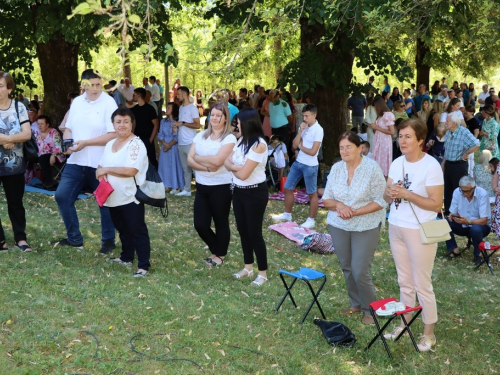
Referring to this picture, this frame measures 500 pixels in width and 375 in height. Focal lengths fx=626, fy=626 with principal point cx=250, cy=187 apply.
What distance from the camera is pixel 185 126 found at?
39.1ft

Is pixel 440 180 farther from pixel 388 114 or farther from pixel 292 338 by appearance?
pixel 388 114

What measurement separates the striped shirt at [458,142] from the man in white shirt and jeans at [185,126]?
453cm

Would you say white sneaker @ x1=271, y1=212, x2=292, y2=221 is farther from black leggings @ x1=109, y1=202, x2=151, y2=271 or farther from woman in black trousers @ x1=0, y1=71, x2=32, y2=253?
woman in black trousers @ x1=0, y1=71, x2=32, y2=253

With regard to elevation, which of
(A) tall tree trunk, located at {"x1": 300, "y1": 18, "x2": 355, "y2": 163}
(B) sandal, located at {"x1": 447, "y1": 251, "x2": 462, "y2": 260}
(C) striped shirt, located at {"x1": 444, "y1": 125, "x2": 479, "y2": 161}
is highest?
(A) tall tree trunk, located at {"x1": 300, "y1": 18, "x2": 355, "y2": 163}

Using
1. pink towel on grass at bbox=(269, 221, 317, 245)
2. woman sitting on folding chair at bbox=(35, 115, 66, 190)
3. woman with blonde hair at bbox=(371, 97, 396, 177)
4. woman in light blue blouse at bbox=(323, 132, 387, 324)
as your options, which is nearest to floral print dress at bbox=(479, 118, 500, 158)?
woman with blonde hair at bbox=(371, 97, 396, 177)

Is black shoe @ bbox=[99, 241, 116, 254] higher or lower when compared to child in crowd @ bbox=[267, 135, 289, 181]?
lower

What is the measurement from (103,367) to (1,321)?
1.13 metres

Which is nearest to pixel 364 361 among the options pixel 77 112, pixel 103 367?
pixel 103 367

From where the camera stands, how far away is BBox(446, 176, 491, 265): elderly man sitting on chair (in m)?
8.52

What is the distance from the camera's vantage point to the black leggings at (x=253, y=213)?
6.57 metres

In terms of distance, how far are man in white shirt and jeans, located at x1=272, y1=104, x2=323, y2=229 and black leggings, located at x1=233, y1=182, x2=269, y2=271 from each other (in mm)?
3089

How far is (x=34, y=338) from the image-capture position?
5023mm

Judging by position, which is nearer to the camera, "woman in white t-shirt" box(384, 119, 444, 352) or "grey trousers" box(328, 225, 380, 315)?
"woman in white t-shirt" box(384, 119, 444, 352)

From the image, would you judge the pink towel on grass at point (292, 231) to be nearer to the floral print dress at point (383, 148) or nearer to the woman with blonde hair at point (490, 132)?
the floral print dress at point (383, 148)
